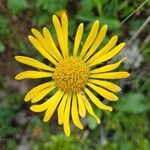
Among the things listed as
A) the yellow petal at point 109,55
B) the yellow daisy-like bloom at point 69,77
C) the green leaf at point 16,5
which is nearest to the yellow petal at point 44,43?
the yellow daisy-like bloom at point 69,77

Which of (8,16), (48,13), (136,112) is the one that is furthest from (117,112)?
(8,16)

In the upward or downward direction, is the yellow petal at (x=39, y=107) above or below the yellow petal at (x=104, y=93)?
above

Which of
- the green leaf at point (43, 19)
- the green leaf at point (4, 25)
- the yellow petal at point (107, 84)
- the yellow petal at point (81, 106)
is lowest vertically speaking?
the yellow petal at point (81, 106)

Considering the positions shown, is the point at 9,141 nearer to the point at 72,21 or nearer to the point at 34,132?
the point at 34,132

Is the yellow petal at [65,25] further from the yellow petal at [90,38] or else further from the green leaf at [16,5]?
the green leaf at [16,5]

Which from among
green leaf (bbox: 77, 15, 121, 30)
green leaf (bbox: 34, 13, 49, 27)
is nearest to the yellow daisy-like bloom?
green leaf (bbox: 77, 15, 121, 30)

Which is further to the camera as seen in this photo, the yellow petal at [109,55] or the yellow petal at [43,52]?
the yellow petal at [43,52]

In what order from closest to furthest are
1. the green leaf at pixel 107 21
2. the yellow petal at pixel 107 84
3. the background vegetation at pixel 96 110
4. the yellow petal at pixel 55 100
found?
the yellow petal at pixel 107 84
the yellow petal at pixel 55 100
the green leaf at pixel 107 21
the background vegetation at pixel 96 110
